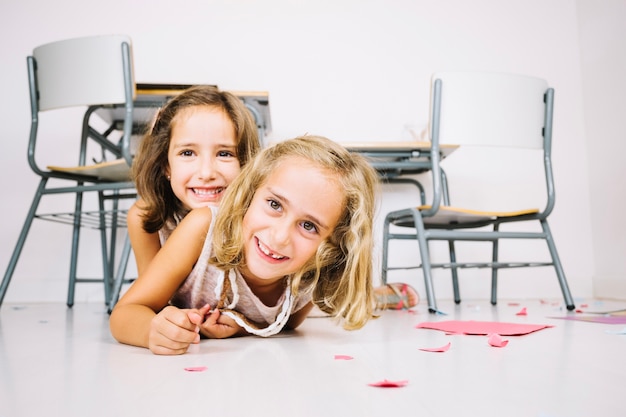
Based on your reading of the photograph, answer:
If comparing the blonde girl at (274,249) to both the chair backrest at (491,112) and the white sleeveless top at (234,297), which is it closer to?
the white sleeveless top at (234,297)

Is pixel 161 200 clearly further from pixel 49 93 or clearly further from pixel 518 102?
pixel 518 102

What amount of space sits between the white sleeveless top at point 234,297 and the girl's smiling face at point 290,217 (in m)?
0.09

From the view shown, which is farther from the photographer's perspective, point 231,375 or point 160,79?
point 160,79

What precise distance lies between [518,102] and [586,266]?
5.14 feet

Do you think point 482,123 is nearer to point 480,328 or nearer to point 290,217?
point 480,328

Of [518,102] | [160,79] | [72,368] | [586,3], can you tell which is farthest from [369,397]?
[586,3]

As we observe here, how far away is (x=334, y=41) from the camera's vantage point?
3.18 m

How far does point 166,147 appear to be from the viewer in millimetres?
1506

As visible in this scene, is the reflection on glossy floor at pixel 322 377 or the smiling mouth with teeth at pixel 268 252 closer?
the reflection on glossy floor at pixel 322 377

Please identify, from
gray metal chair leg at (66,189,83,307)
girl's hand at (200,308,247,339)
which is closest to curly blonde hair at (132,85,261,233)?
girl's hand at (200,308,247,339)

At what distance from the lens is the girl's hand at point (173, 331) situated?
2.97 ft

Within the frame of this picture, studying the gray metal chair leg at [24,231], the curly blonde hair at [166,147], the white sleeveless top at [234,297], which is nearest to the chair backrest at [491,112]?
the curly blonde hair at [166,147]

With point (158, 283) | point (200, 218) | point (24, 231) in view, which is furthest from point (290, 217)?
point (24, 231)

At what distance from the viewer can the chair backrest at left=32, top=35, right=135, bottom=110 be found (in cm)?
189
